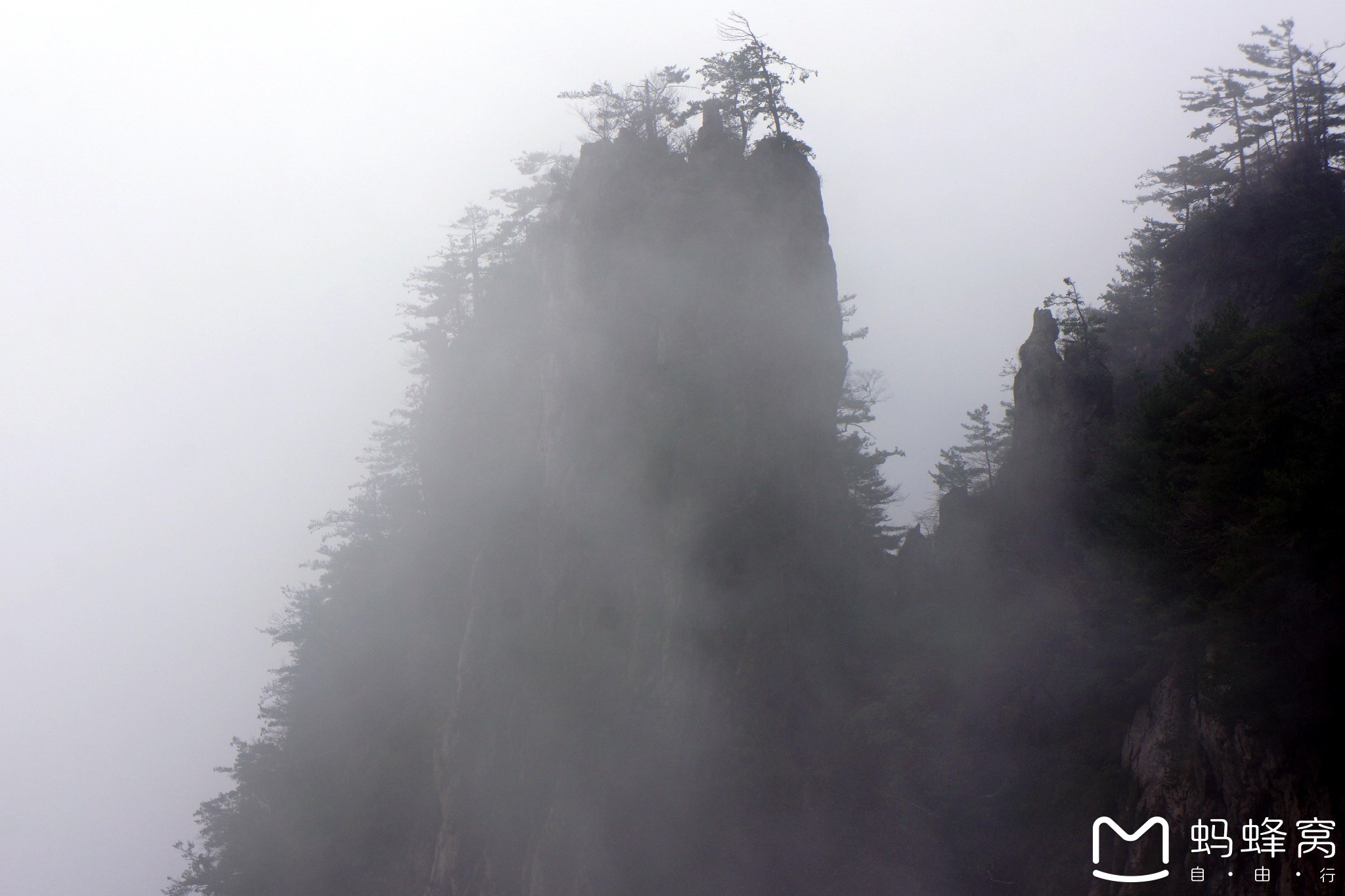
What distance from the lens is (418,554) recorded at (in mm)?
36875

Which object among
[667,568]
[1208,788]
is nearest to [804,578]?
[667,568]

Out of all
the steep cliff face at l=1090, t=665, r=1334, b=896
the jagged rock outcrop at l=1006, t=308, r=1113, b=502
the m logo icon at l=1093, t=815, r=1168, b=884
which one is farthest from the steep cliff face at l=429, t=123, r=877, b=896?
the steep cliff face at l=1090, t=665, r=1334, b=896

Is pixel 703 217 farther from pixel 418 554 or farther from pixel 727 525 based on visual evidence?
pixel 418 554

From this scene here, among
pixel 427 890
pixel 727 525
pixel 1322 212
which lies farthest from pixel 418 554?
pixel 1322 212

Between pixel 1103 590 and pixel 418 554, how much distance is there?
89.3ft

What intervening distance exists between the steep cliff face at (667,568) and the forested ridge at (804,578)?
0.36 ft

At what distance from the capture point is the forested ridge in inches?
630

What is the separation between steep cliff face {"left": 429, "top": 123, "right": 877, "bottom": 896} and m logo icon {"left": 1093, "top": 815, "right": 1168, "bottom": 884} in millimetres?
6529

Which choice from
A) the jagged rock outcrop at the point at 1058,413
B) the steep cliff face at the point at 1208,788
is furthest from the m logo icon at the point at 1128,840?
the jagged rock outcrop at the point at 1058,413

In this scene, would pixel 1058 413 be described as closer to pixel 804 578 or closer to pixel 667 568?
pixel 804 578

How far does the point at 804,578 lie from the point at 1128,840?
410 inches

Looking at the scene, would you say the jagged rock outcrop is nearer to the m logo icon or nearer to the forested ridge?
the forested ridge

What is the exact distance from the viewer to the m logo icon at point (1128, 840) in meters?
16.6

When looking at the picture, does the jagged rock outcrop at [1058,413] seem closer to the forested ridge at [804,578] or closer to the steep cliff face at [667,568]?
the forested ridge at [804,578]
